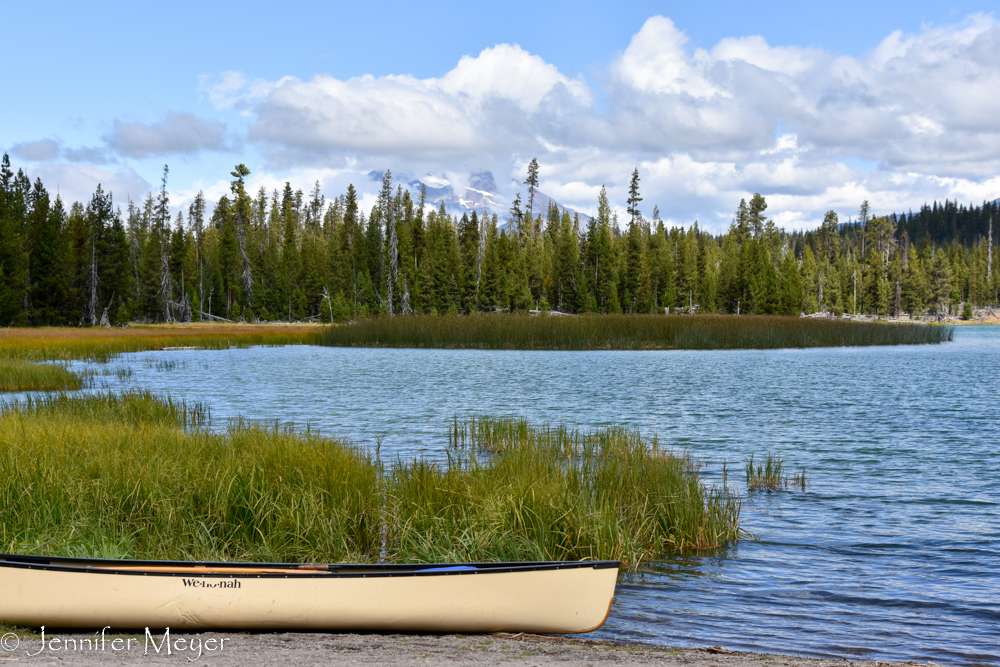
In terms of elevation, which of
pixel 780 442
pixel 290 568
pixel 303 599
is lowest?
pixel 780 442

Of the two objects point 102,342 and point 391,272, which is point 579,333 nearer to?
point 102,342

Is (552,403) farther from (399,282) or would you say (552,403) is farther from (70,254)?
(399,282)

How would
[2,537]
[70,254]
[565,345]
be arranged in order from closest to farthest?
[2,537], [565,345], [70,254]

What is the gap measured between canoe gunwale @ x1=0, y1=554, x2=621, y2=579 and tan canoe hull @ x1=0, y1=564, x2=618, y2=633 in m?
0.02

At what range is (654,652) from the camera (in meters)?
6.08

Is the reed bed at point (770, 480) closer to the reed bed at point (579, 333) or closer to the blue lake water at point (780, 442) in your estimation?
the blue lake water at point (780, 442)

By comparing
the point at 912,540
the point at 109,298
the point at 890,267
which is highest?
the point at 890,267

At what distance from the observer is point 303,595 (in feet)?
19.8

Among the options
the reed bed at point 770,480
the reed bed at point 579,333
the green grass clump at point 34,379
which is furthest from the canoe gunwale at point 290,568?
the reed bed at point 579,333

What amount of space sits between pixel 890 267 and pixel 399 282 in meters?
76.0

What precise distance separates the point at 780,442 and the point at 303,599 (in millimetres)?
13150

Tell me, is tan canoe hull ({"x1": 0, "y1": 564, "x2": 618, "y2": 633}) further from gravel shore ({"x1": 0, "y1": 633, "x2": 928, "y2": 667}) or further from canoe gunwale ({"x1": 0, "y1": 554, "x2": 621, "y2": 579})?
gravel shore ({"x1": 0, "y1": 633, "x2": 928, "y2": 667})

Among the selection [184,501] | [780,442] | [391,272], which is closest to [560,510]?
[184,501]

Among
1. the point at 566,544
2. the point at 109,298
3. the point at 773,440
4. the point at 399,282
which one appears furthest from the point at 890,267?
the point at 566,544
